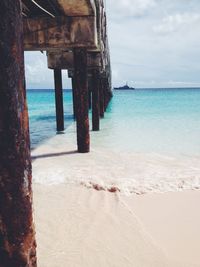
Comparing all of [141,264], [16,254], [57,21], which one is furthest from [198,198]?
[57,21]

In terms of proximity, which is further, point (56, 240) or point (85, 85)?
point (85, 85)

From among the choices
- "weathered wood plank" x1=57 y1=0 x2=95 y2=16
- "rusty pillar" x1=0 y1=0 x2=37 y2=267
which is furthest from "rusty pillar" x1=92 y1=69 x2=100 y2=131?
"rusty pillar" x1=0 y1=0 x2=37 y2=267

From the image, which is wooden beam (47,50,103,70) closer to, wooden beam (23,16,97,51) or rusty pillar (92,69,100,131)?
rusty pillar (92,69,100,131)

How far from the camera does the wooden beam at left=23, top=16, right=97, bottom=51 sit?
627cm

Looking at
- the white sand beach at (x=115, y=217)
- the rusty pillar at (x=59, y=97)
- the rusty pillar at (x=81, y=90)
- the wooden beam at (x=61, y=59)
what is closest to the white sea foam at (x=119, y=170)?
the white sand beach at (x=115, y=217)

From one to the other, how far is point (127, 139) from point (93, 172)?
15.8ft

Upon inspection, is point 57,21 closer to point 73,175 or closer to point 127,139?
point 73,175

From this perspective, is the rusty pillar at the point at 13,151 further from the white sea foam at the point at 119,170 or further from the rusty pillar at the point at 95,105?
the rusty pillar at the point at 95,105

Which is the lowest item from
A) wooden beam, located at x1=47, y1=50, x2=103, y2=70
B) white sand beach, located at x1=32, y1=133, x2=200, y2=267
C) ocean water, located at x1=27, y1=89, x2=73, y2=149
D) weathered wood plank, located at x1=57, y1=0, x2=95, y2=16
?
ocean water, located at x1=27, y1=89, x2=73, y2=149

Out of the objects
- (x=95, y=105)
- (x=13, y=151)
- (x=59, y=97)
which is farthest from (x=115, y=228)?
(x=95, y=105)

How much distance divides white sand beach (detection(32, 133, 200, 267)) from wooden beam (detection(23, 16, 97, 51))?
7.87ft

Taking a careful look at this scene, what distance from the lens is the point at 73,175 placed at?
490cm

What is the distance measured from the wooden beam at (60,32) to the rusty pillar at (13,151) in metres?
4.85

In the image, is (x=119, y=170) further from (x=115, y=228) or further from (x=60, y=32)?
(x=60, y=32)
